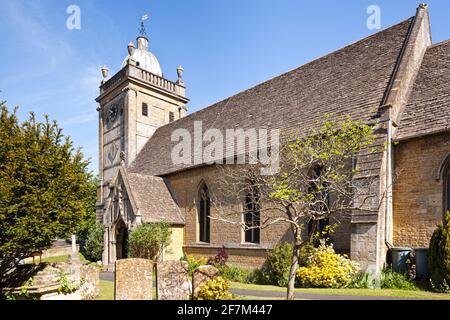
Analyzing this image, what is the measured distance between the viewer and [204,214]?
22625 millimetres

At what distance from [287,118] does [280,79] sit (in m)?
4.93

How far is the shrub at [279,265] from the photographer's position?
15.6m

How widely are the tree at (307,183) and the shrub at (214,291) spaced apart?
1838 millimetres

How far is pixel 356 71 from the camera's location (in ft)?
60.7

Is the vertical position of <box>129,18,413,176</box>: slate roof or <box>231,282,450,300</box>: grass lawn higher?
<box>129,18,413,176</box>: slate roof

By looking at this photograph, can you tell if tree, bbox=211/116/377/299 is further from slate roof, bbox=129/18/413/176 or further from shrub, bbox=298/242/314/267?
slate roof, bbox=129/18/413/176

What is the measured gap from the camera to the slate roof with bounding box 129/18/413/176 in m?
16.8

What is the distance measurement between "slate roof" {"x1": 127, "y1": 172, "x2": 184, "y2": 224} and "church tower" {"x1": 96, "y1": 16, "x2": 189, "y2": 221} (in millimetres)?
5550

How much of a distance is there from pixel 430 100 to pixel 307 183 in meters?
6.11

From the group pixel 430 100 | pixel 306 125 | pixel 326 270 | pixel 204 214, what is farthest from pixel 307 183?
pixel 204 214

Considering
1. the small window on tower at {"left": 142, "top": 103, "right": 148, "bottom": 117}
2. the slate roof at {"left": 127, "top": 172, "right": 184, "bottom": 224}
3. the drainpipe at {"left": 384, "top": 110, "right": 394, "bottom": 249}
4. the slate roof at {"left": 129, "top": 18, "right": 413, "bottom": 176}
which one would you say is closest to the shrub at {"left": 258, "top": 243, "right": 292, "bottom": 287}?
the drainpipe at {"left": 384, "top": 110, "right": 394, "bottom": 249}

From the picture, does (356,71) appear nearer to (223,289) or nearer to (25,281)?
(223,289)
